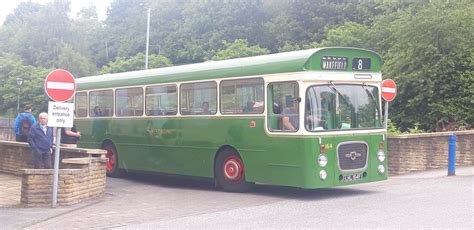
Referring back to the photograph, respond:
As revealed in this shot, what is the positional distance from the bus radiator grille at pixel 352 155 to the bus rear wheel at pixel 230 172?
7.12 ft

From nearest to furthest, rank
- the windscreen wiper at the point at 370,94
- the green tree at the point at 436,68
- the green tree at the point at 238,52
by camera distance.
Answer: the windscreen wiper at the point at 370,94, the green tree at the point at 436,68, the green tree at the point at 238,52

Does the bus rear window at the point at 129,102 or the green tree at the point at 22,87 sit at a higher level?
the green tree at the point at 22,87

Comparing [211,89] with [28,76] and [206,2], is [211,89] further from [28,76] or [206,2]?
[206,2]

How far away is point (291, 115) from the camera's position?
39.9ft

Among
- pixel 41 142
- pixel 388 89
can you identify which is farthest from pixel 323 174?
pixel 41 142

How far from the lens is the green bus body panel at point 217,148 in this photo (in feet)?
39.5

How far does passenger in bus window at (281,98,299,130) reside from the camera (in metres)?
12.0

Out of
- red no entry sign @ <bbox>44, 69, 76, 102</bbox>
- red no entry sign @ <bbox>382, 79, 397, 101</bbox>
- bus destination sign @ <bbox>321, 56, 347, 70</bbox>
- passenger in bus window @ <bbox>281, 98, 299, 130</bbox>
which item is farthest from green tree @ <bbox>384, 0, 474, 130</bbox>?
red no entry sign @ <bbox>44, 69, 76, 102</bbox>

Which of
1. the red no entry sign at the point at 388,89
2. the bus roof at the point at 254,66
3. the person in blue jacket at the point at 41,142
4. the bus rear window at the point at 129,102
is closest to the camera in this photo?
the bus roof at the point at 254,66

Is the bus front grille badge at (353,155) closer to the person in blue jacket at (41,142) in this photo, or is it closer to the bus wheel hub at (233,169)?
the bus wheel hub at (233,169)

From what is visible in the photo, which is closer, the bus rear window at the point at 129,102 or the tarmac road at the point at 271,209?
the tarmac road at the point at 271,209

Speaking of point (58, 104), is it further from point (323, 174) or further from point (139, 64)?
point (139, 64)

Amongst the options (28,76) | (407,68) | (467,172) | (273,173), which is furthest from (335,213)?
(28,76)

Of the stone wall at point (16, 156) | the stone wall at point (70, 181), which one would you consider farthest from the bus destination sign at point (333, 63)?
the stone wall at point (16, 156)
